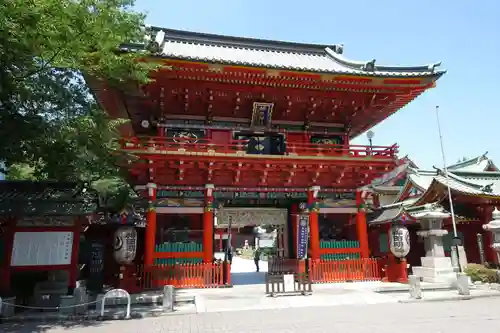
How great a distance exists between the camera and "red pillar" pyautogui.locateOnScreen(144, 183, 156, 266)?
1309 centimetres

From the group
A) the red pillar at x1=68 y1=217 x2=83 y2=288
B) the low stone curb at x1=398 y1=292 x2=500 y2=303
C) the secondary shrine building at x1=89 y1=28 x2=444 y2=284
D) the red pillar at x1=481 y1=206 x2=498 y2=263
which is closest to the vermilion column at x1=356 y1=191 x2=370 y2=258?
the secondary shrine building at x1=89 y1=28 x2=444 y2=284

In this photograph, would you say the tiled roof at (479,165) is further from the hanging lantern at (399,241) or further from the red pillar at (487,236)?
the hanging lantern at (399,241)

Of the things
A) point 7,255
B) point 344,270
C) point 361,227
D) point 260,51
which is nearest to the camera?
point 7,255

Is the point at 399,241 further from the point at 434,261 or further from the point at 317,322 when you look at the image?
the point at 317,322

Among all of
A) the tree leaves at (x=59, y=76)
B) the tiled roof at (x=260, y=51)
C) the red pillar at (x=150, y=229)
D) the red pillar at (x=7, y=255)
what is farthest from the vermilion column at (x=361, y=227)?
the red pillar at (x=7, y=255)

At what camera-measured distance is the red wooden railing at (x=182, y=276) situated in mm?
12695

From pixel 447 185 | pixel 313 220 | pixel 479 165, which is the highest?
pixel 479 165

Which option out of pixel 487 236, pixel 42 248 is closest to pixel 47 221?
pixel 42 248

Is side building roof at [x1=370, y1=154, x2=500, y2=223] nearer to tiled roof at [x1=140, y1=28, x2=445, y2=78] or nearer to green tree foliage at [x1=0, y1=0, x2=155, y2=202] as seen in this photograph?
tiled roof at [x1=140, y1=28, x2=445, y2=78]

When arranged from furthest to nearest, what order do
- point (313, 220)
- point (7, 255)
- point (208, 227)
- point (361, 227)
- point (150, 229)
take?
1. point (361, 227)
2. point (313, 220)
3. point (208, 227)
4. point (150, 229)
5. point (7, 255)

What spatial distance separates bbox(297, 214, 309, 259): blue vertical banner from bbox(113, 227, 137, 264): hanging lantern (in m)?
6.47

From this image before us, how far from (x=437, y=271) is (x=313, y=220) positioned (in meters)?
5.52

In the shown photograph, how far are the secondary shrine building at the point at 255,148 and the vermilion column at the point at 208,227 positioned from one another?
42 mm

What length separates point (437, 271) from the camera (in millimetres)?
13953
